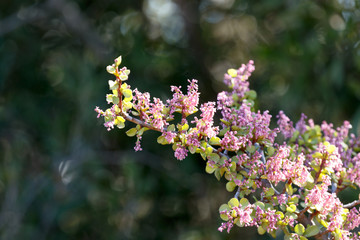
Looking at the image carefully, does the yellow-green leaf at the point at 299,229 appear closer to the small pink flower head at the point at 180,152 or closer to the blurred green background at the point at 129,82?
the small pink flower head at the point at 180,152

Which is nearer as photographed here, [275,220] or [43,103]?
[275,220]

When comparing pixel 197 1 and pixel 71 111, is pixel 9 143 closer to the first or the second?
pixel 71 111

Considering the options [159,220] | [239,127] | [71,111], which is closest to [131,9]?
[71,111]

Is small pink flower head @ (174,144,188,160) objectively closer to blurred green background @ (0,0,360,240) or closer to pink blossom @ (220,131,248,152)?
pink blossom @ (220,131,248,152)

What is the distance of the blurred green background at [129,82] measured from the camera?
3256 mm

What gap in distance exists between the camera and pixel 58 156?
376 cm

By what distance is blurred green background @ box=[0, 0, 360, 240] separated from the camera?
10.7 feet

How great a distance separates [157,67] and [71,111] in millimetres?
825

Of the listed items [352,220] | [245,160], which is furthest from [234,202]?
[352,220]

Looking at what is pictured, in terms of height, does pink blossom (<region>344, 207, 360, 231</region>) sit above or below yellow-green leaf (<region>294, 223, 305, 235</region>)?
above

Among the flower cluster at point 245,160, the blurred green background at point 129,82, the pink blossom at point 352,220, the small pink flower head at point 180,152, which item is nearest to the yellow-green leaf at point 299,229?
the flower cluster at point 245,160

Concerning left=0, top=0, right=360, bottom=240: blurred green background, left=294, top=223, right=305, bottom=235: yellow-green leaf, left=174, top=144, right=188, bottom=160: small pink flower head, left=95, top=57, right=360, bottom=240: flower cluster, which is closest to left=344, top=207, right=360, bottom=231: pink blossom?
left=95, top=57, right=360, bottom=240: flower cluster

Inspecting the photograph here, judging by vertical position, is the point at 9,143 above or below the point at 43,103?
below

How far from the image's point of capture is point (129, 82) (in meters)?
3.40
